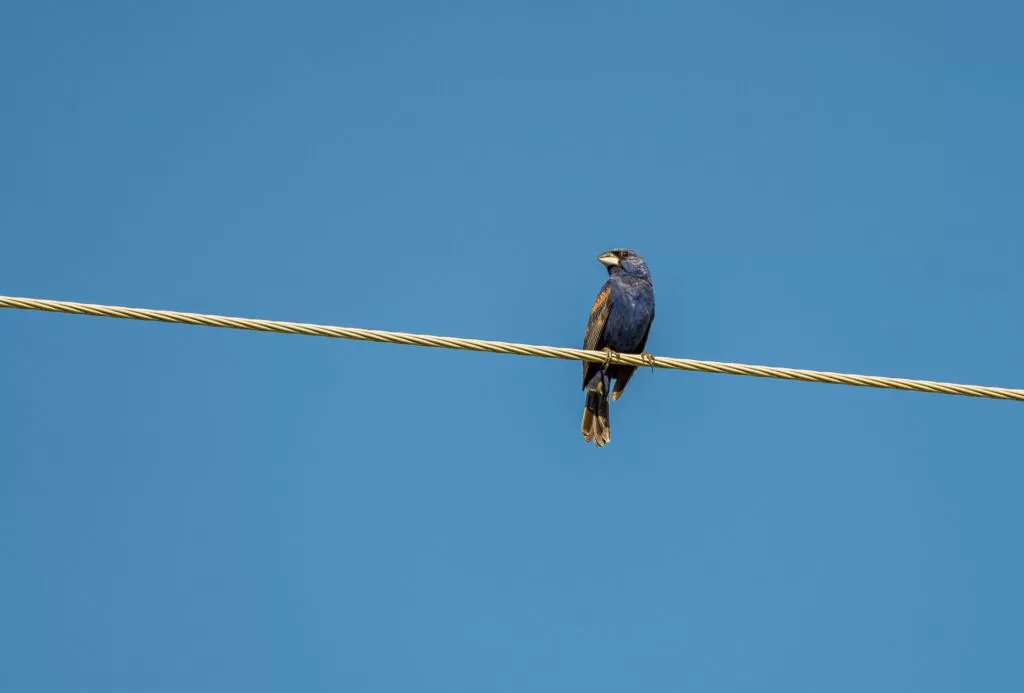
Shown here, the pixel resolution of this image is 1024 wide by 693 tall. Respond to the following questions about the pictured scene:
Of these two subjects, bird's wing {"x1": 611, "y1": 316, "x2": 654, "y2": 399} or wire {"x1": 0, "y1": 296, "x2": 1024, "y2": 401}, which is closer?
wire {"x1": 0, "y1": 296, "x2": 1024, "y2": 401}

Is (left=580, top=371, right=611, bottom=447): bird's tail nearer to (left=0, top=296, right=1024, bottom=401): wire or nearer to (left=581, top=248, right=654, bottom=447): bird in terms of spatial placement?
(left=581, top=248, right=654, bottom=447): bird

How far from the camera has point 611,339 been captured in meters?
10.4

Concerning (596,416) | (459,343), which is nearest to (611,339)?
(596,416)

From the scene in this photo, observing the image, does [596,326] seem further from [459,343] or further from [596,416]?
[459,343]

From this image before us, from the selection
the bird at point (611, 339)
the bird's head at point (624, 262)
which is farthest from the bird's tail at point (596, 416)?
the bird's head at point (624, 262)

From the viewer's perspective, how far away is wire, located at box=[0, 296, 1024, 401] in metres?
6.01

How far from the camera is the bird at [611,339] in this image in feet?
34.2

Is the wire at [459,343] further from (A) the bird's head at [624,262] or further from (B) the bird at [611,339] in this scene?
(A) the bird's head at [624,262]

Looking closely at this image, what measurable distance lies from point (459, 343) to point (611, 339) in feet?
14.0

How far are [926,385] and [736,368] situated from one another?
3.15ft

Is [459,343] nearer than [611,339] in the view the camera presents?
Yes

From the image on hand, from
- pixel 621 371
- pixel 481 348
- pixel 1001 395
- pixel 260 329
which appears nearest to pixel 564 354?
pixel 481 348

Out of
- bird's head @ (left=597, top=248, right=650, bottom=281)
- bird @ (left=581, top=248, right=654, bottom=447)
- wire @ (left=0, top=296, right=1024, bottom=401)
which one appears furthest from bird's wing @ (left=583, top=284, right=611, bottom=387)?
wire @ (left=0, top=296, right=1024, bottom=401)

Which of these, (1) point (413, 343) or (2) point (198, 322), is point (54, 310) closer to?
(2) point (198, 322)
